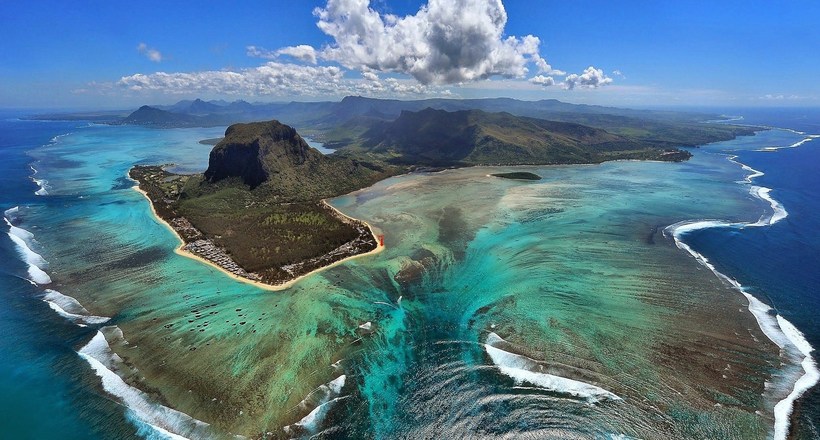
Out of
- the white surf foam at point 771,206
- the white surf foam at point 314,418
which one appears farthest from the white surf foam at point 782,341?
the white surf foam at point 314,418

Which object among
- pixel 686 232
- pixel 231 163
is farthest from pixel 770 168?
pixel 231 163

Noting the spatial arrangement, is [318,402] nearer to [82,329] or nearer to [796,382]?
[82,329]

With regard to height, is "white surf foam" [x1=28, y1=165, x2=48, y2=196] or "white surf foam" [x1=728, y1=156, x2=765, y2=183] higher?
"white surf foam" [x1=728, y1=156, x2=765, y2=183]

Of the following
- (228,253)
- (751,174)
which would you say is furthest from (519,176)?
(228,253)

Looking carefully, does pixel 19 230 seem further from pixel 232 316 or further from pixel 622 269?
pixel 622 269

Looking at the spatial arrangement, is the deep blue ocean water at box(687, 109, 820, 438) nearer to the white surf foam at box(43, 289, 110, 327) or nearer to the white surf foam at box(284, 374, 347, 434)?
the white surf foam at box(284, 374, 347, 434)

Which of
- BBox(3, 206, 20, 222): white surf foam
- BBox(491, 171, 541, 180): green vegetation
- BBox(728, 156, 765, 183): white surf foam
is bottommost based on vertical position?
BBox(3, 206, 20, 222): white surf foam

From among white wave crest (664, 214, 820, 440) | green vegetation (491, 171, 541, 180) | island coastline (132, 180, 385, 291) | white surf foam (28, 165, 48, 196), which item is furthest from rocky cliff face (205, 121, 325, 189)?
white wave crest (664, 214, 820, 440)
